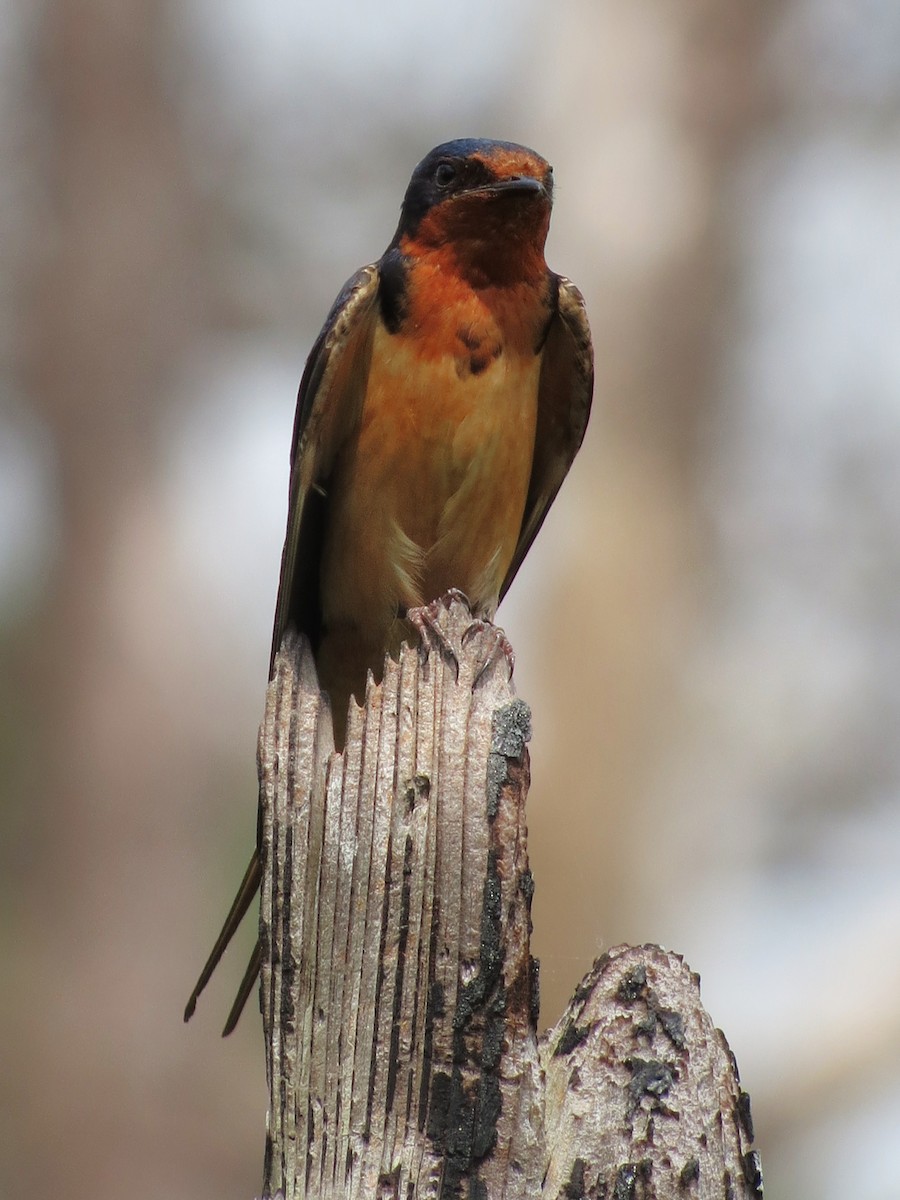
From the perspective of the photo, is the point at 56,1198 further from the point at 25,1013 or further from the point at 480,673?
the point at 480,673

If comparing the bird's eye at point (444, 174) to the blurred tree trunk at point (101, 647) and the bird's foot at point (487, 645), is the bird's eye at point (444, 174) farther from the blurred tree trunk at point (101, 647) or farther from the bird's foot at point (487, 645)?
the blurred tree trunk at point (101, 647)

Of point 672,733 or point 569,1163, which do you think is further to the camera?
point 672,733

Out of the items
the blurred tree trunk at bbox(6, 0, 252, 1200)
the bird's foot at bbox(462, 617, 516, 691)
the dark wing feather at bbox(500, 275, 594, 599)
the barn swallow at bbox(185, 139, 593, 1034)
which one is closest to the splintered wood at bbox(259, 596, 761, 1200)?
the bird's foot at bbox(462, 617, 516, 691)

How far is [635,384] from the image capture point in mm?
11516

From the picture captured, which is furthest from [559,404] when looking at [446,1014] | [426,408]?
[446,1014]

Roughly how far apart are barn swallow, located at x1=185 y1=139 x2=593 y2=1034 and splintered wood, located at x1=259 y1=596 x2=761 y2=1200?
1.97 meters

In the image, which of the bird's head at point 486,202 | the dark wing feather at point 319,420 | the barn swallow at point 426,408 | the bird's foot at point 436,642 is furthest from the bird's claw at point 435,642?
the bird's head at point 486,202

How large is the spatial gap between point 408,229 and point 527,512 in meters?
0.96

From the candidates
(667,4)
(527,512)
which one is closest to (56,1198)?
(527,512)

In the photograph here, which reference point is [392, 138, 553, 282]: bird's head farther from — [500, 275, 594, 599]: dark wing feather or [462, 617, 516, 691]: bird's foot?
[462, 617, 516, 691]: bird's foot

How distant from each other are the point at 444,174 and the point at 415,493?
3.10 feet

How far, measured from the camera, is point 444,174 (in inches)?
182

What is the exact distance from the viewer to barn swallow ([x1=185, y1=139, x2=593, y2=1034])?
4445 millimetres

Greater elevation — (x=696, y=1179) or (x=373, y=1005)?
(x=373, y=1005)
